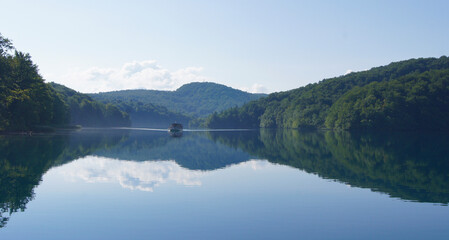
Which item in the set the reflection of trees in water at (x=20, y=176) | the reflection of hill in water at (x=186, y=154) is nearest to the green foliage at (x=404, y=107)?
the reflection of hill in water at (x=186, y=154)

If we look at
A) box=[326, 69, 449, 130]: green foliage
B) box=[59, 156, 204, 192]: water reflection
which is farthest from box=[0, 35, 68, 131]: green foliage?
box=[326, 69, 449, 130]: green foliage


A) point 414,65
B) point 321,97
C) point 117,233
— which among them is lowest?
point 117,233

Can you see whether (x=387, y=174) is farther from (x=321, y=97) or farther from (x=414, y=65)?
(x=414, y=65)

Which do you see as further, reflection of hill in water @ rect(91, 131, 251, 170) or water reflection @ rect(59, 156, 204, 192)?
reflection of hill in water @ rect(91, 131, 251, 170)

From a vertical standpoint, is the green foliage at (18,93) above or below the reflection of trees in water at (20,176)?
above

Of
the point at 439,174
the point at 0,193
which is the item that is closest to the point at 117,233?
the point at 0,193

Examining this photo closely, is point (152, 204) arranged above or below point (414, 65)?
below

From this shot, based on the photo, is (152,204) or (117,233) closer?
(117,233)

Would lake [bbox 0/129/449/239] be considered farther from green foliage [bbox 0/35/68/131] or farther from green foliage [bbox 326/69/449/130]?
green foliage [bbox 326/69/449/130]

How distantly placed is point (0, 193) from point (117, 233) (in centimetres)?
981

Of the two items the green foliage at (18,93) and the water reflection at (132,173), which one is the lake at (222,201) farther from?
the green foliage at (18,93)

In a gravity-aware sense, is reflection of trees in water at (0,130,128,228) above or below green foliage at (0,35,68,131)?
below

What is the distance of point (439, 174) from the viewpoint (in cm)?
2862

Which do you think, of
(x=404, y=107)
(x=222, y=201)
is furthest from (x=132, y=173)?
A: (x=404, y=107)
